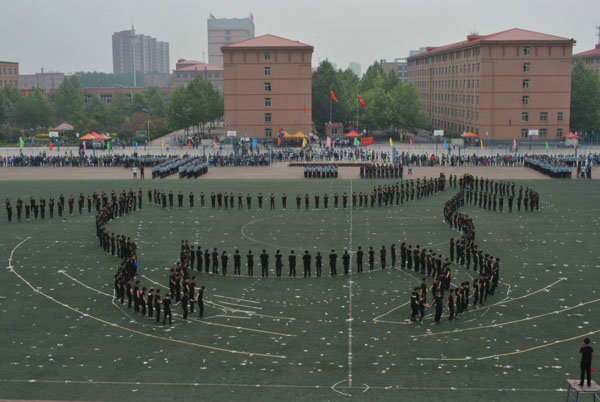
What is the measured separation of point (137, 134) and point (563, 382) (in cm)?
8316

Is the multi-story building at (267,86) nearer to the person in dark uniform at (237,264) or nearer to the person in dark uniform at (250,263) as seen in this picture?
the person in dark uniform at (237,264)

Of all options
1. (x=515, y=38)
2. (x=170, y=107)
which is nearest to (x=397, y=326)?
(x=515, y=38)

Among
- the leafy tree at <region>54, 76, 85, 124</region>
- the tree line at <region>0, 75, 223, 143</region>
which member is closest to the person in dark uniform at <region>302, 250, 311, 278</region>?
the tree line at <region>0, 75, 223, 143</region>

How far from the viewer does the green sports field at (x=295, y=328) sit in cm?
1355

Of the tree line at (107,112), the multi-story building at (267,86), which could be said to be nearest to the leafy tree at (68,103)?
the tree line at (107,112)

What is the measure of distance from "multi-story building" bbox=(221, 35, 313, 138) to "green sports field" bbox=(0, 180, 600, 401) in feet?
171

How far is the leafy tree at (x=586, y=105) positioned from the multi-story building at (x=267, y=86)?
1488 inches

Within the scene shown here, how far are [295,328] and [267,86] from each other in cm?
6510

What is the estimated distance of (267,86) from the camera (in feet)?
260

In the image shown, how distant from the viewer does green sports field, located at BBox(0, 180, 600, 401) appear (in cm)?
1355

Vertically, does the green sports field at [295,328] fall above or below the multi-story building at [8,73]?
below

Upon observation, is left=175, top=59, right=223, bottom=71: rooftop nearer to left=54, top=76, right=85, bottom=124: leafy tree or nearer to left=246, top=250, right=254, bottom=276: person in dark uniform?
left=54, top=76, right=85, bottom=124: leafy tree

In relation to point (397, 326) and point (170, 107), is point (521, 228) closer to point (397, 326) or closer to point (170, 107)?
point (397, 326)

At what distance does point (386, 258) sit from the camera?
80.9 ft
